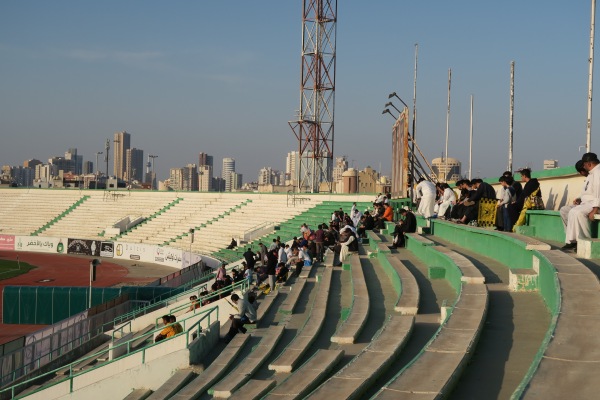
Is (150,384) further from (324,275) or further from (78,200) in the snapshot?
(78,200)

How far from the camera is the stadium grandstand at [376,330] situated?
504cm

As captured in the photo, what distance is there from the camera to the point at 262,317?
40.0ft

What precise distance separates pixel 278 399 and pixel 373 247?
498 inches

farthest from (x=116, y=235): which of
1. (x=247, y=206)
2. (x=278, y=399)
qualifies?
(x=278, y=399)

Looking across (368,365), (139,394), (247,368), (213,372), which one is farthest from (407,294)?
(139,394)

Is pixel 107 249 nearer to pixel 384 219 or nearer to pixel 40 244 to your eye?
pixel 40 244

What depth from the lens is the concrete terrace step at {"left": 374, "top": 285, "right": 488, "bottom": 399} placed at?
455 cm

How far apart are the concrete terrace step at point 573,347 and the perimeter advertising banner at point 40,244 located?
→ 148ft

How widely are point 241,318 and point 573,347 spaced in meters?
7.10

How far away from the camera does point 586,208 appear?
26.8ft

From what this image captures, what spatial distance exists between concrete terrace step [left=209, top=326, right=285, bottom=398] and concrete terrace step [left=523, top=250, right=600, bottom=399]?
3423mm

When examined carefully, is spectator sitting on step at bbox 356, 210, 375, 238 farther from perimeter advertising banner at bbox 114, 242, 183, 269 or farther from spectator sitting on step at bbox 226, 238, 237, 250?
perimeter advertising banner at bbox 114, 242, 183, 269

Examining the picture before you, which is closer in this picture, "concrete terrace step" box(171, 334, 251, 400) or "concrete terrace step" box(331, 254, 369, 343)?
"concrete terrace step" box(331, 254, 369, 343)

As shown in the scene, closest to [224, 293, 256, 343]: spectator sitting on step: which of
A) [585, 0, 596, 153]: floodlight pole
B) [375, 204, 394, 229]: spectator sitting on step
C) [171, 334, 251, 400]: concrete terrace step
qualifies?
[171, 334, 251, 400]: concrete terrace step
